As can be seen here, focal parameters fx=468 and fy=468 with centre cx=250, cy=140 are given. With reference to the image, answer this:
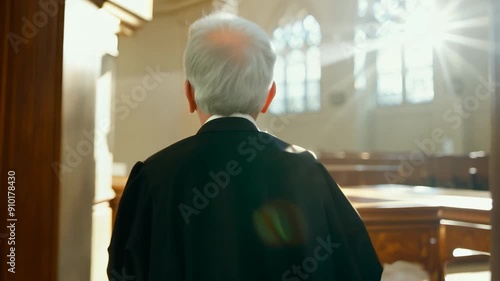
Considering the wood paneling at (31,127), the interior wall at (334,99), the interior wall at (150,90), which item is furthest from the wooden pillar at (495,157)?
the interior wall at (150,90)

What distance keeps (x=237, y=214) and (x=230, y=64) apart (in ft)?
1.15

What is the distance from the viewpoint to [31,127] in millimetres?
1391

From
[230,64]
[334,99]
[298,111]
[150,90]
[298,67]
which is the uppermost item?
[298,67]

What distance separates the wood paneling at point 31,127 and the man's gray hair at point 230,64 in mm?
537

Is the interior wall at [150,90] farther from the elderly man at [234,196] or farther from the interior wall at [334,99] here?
the elderly man at [234,196]

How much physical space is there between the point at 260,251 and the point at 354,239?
0.24m

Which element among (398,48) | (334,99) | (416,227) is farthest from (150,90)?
(398,48)

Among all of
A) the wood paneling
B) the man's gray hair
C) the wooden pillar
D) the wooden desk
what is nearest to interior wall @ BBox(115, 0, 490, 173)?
the wooden desk

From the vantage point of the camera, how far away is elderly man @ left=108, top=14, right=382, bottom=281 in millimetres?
1094

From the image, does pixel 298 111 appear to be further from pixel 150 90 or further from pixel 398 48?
pixel 150 90

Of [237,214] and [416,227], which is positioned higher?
[237,214]

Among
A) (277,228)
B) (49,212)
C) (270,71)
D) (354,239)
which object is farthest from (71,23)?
(354,239)

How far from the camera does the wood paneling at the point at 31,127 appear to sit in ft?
4.54

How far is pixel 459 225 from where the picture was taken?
2.50 m
